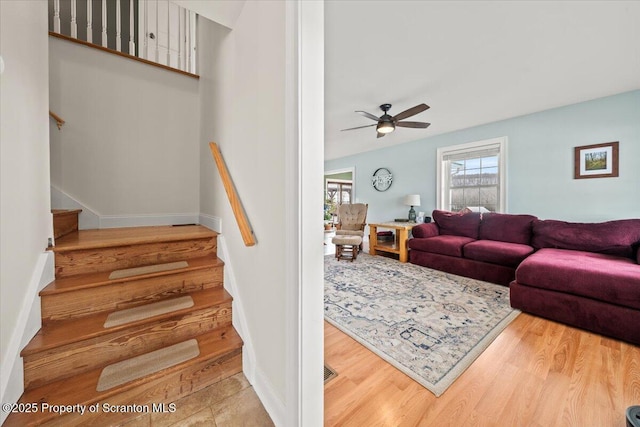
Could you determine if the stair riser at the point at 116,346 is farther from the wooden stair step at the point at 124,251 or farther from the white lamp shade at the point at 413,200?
the white lamp shade at the point at 413,200

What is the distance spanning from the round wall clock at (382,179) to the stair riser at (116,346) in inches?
194

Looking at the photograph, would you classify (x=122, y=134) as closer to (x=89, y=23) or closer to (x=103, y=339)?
(x=89, y=23)

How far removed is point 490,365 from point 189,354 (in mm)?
1874

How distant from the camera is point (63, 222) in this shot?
5.89 feet

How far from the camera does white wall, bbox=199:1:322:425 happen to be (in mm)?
946

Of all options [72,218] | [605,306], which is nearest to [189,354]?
[72,218]

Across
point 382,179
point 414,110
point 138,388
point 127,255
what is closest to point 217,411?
point 138,388

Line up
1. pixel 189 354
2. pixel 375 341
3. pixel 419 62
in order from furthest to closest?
pixel 419 62 < pixel 375 341 < pixel 189 354

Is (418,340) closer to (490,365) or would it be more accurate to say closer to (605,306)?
(490,365)

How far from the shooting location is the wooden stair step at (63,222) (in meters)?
1.63

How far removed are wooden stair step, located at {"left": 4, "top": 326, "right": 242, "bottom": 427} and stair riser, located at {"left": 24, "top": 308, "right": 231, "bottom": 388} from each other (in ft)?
0.14

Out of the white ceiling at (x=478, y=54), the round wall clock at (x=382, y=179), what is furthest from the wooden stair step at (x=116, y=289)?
the round wall clock at (x=382, y=179)

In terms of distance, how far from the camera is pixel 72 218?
2020mm

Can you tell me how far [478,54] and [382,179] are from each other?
3.73m
